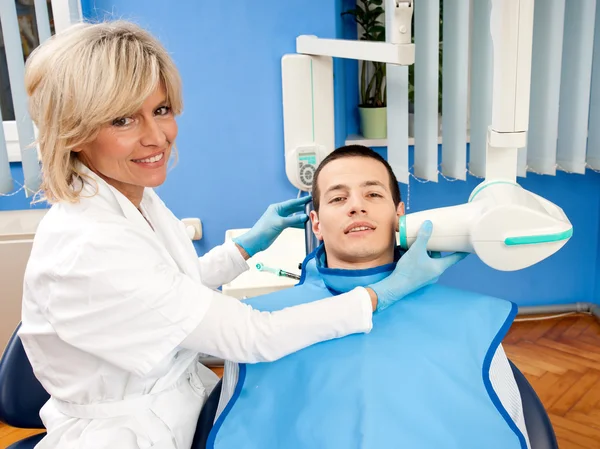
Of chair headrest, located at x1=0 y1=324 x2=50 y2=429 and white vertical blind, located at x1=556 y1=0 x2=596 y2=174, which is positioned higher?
white vertical blind, located at x1=556 y1=0 x2=596 y2=174

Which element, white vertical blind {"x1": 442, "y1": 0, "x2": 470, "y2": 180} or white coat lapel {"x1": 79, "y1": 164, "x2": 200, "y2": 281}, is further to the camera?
white vertical blind {"x1": 442, "y1": 0, "x2": 470, "y2": 180}

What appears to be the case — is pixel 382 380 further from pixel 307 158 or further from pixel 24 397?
pixel 307 158

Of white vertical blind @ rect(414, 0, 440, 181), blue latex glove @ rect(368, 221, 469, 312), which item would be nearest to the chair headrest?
blue latex glove @ rect(368, 221, 469, 312)

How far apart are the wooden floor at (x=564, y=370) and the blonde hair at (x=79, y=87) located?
4.83 ft

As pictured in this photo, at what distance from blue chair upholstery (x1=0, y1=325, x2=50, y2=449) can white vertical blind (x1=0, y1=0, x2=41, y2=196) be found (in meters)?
1.13

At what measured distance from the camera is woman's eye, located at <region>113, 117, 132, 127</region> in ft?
3.76

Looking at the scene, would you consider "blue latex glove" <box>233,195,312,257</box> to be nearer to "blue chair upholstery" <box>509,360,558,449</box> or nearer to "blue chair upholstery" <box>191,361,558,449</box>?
"blue chair upholstery" <box>191,361,558,449</box>

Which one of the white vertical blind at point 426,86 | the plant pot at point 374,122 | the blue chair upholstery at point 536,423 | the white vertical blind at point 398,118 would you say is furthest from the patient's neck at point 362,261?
the plant pot at point 374,122

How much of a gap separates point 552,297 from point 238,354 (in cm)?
213

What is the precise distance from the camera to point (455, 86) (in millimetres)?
2328

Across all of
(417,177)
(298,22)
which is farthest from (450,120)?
(298,22)

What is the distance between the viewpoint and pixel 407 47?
1434 mm

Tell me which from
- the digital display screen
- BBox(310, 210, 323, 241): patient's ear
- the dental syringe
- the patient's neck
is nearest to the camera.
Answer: the patient's neck

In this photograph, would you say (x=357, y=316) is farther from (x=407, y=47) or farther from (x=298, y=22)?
(x=298, y=22)
